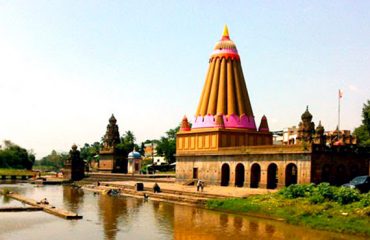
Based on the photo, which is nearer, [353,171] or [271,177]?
[353,171]

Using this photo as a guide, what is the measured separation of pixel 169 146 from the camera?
77.4m

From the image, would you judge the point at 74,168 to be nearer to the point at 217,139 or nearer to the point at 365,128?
the point at 217,139

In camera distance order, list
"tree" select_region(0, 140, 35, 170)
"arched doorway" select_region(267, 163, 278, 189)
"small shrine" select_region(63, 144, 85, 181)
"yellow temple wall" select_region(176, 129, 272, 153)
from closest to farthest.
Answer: "arched doorway" select_region(267, 163, 278, 189) < "yellow temple wall" select_region(176, 129, 272, 153) < "small shrine" select_region(63, 144, 85, 181) < "tree" select_region(0, 140, 35, 170)

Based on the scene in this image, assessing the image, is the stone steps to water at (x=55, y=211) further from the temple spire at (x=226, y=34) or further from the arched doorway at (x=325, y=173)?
the temple spire at (x=226, y=34)

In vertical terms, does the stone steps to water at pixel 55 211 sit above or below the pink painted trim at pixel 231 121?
below

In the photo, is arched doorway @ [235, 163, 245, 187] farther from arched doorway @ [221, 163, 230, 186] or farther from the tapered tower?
the tapered tower

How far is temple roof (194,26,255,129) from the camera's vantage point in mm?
42062

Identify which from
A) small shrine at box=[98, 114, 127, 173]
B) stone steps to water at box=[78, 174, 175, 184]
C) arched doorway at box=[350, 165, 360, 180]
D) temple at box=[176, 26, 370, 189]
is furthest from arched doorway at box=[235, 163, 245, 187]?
small shrine at box=[98, 114, 127, 173]

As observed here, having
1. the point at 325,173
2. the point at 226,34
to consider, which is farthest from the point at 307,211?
the point at 226,34

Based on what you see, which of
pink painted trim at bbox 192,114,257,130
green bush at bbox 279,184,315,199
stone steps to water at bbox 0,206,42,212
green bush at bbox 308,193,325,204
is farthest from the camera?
pink painted trim at bbox 192,114,257,130

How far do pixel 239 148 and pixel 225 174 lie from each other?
128 inches

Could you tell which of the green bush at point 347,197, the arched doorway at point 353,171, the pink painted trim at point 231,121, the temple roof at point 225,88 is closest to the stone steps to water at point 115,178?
the pink painted trim at point 231,121

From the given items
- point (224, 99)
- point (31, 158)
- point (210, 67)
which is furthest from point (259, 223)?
point (31, 158)

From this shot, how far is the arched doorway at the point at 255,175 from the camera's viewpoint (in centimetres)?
3609
